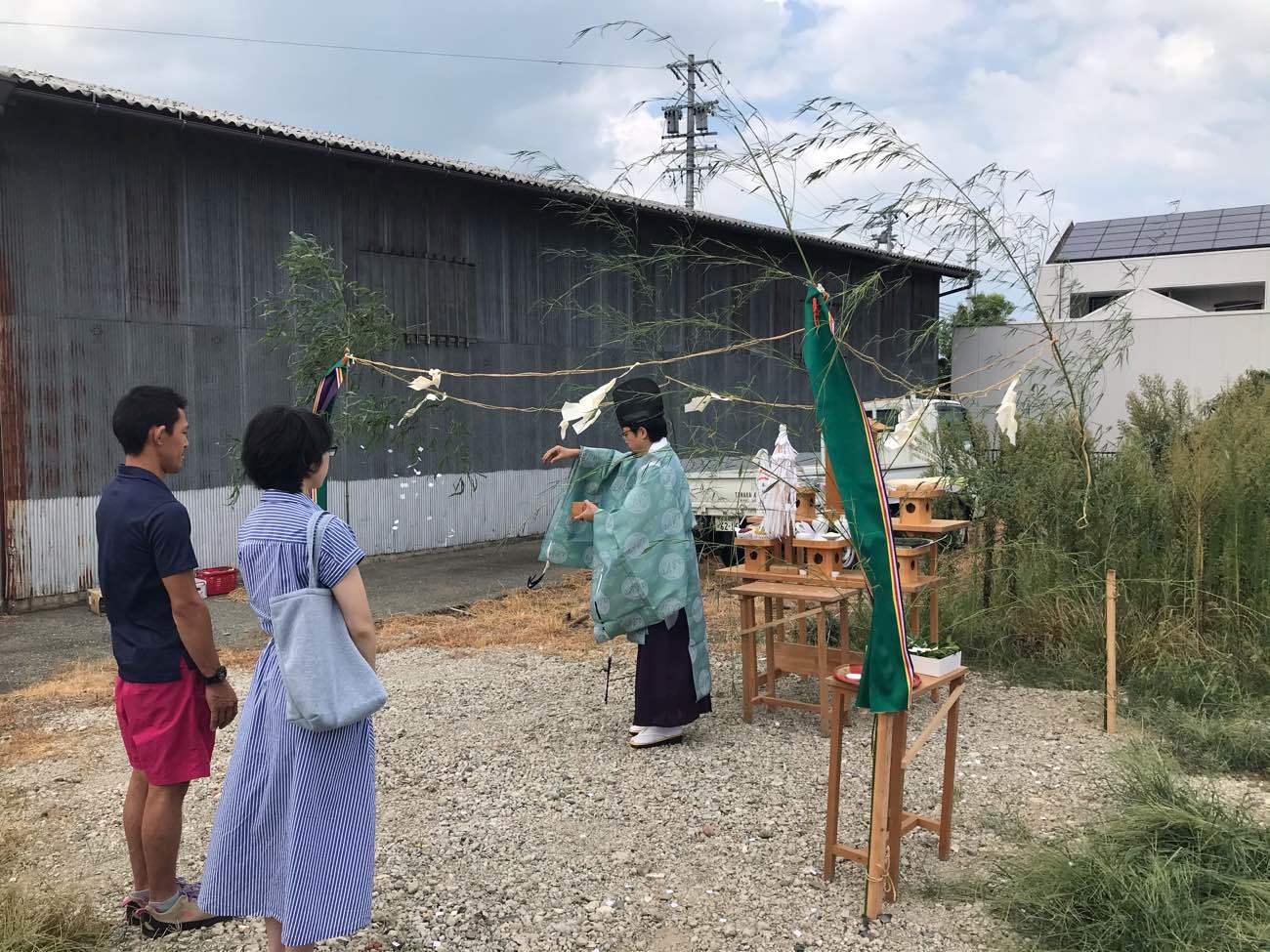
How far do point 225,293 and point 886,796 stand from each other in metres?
8.18

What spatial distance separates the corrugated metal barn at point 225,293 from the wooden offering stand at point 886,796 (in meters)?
3.10

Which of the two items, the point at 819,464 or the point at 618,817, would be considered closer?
the point at 618,817

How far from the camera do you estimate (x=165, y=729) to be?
107 inches

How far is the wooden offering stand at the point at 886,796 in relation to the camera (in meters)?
2.86

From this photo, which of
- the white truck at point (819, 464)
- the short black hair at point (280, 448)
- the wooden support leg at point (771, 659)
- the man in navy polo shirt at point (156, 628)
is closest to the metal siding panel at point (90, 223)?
the white truck at point (819, 464)

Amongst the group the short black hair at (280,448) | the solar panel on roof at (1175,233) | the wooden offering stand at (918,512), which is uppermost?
the solar panel on roof at (1175,233)

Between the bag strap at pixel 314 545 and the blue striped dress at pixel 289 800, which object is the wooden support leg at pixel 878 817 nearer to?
the blue striped dress at pixel 289 800

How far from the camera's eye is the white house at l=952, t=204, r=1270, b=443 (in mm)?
17781

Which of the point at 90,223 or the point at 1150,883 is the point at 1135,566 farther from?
the point at 90,223

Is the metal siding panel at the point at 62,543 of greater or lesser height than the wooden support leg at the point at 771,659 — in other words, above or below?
above

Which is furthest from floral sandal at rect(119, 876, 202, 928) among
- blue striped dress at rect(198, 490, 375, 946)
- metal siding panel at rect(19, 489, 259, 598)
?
metal siding panel at rect(19, 489, 259, 598)

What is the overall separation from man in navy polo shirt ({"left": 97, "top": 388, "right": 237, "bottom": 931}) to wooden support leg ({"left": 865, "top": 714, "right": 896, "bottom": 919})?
1875mm

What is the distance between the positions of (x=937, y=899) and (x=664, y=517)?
1.94 meters

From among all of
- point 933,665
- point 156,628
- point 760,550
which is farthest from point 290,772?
point 760,550
